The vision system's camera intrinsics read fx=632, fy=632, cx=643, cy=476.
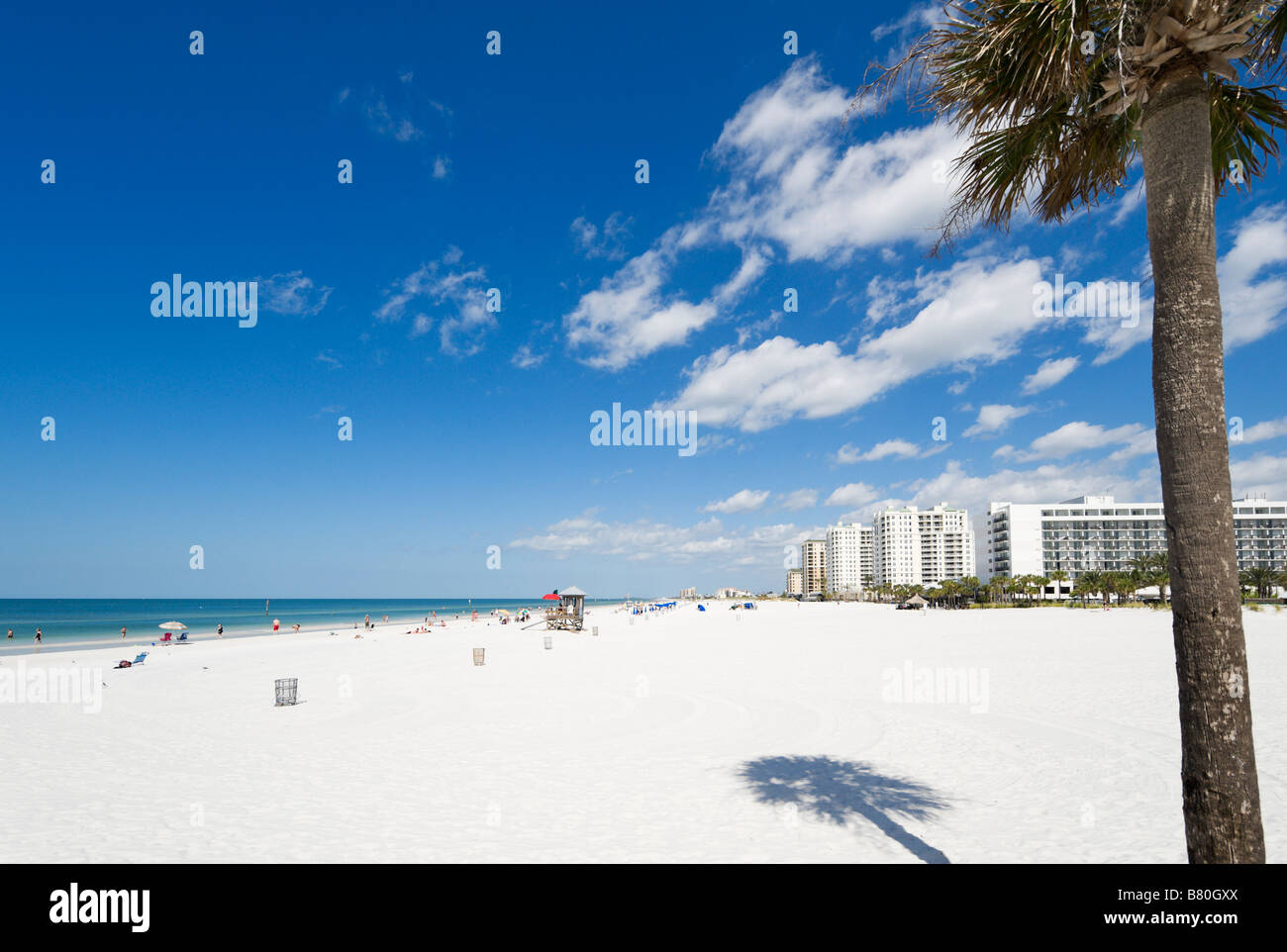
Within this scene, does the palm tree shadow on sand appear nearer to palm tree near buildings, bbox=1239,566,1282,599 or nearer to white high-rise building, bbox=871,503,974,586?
palm tree near buildings, bbox=1239,566,1282,599

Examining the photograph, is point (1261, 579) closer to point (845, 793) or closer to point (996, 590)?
point (996, 590)

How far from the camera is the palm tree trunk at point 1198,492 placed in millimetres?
3621

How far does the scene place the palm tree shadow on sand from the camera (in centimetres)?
709

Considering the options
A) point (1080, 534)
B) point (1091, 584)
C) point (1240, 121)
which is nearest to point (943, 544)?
point (1080, 534)

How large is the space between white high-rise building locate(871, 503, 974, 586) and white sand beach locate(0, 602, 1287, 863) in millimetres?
171882

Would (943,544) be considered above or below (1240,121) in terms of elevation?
below

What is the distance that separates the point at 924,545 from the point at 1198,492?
195 meters

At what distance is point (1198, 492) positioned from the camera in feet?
12.2

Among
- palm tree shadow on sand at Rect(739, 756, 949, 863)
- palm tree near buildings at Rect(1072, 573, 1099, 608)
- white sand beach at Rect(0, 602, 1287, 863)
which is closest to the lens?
white sand beach at Rect(0, 602, 1287, 863)

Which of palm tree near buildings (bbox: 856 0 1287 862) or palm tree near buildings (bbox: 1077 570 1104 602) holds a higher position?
palm tree near buildings (bbox: 856 0 1287 862)

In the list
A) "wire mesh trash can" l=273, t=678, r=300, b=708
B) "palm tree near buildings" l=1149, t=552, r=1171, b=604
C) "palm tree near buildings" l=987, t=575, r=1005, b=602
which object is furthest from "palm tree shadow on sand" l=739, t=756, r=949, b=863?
"palm tree near buildings" l=987, t=575, r=1005, b=602

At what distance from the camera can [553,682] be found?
18.9 metres

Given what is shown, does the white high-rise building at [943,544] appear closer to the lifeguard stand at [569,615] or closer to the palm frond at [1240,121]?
the lifeguard stand at [569,615]
